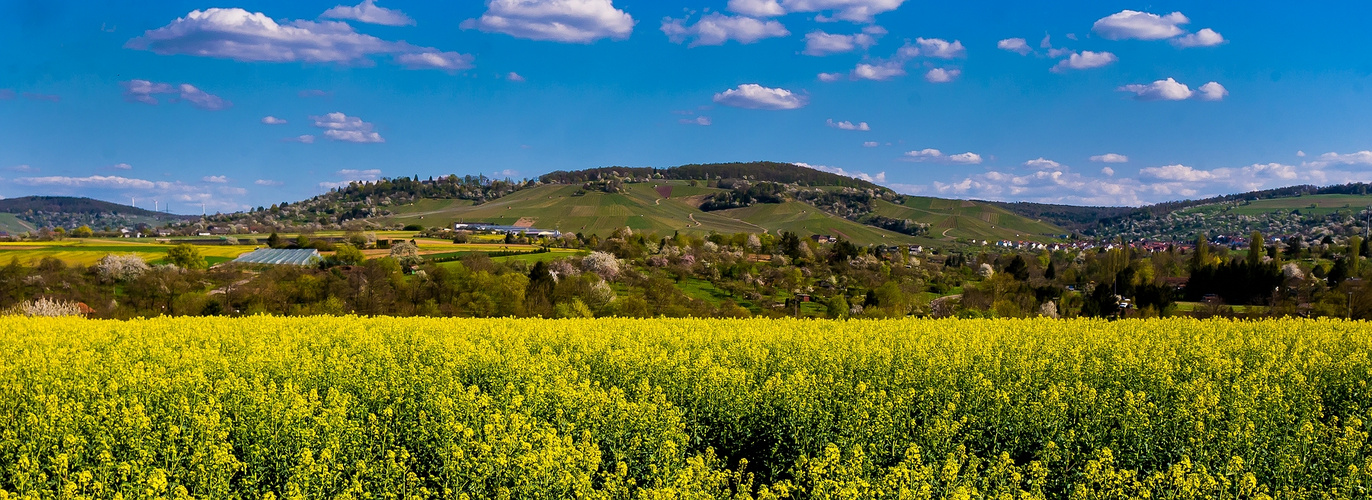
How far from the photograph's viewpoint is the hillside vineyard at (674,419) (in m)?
10.4

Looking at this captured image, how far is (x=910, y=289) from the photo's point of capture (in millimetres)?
105438

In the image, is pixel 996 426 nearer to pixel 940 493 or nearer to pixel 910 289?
pixel 940 493

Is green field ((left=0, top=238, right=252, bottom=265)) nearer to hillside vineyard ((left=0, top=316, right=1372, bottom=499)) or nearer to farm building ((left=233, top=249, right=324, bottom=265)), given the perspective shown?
farm building ((left=233, top=249, right=324, bottom=265))

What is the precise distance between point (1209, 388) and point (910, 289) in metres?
93.6

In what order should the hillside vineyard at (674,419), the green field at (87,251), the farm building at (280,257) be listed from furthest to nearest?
the green field at (87,251) < the farm building at (280,257) < the hillside vineyard at (674,419)

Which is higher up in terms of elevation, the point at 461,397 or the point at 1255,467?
the point at 461,397

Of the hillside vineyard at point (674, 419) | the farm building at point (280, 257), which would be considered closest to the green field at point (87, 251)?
the farm building at point (280, 257)

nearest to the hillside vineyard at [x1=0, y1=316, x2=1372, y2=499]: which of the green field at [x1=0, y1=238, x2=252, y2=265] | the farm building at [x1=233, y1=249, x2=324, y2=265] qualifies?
the farm building at [x1=233, y1=249, x2=324, y2=265]

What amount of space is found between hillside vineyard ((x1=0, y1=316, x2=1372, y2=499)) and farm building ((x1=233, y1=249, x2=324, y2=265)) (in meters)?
86.4

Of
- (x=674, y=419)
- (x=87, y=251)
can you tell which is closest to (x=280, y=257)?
(x=87, y=251)

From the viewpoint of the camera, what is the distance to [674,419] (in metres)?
12.2

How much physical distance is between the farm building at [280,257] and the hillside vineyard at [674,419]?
284 feet

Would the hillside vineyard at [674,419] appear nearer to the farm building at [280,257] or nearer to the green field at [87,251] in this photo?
the farm building at [280,257]

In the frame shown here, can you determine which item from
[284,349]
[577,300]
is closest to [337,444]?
[284,349]
